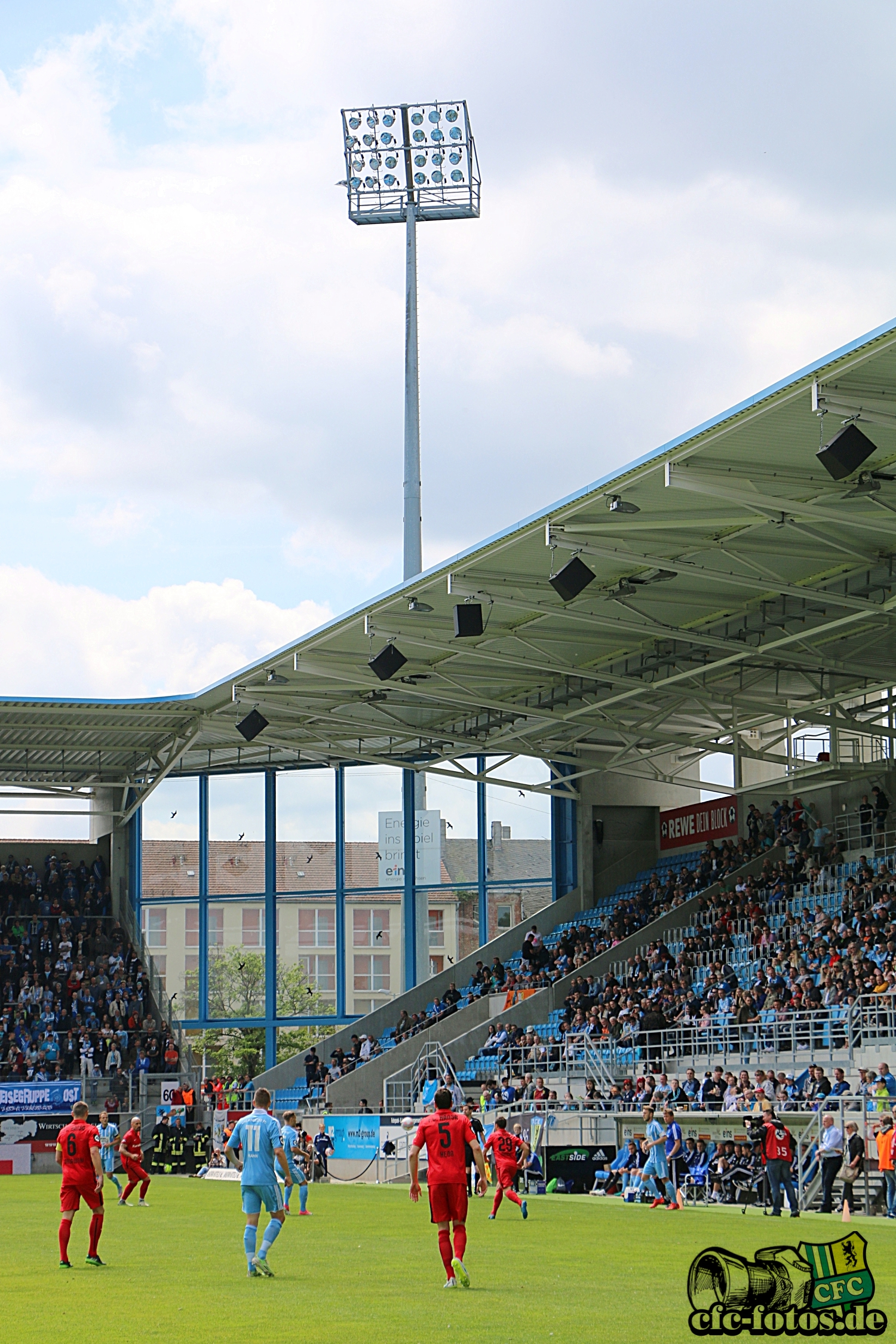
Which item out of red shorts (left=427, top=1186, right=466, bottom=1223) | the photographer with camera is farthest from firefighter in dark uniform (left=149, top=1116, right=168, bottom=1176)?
red shorts (left=427, top=1186, right=466, bottom=1223)

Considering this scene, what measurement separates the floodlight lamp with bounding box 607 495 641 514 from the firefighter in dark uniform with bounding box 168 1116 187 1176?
22.1m

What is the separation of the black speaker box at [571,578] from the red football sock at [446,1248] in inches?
524

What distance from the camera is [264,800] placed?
160 ft

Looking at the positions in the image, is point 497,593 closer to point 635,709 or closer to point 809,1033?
point 809,1033

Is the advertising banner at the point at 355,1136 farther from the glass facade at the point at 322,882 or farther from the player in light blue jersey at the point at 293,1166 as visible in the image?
the glass facade at the point at 322,882

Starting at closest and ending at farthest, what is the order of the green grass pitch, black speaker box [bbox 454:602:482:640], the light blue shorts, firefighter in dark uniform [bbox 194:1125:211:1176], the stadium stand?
the green grass pitch
the light blue shorts
black speaker box [bbox 454:602:482:640]
firefighter in dark uniform [bbox 194:1125:211:1176]
the stadium stand

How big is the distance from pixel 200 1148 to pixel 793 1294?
30.0 m

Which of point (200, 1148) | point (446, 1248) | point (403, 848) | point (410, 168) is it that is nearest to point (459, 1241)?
point (446, 1248)

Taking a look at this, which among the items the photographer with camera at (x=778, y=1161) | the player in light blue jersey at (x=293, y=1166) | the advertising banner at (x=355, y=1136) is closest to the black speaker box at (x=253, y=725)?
the advertising banner at (x=355, y=1136)

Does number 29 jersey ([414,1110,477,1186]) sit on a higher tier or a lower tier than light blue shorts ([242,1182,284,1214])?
higher

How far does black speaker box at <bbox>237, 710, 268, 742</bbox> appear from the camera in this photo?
118 ft

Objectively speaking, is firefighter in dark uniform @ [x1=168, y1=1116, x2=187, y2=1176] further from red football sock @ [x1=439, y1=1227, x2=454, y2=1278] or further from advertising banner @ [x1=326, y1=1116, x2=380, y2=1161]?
red football sock @ [x1=439, y1=1227, x2=454, y2=1278]

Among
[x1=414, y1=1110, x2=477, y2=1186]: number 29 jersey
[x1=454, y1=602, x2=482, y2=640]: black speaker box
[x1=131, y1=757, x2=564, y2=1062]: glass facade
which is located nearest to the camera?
[x1=414, y1=1110, x2=477, y2=1186]: number 29 jersey

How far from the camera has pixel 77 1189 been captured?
49.1 feet
